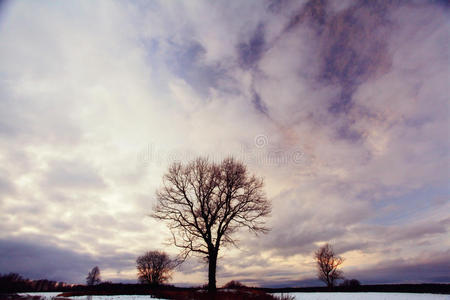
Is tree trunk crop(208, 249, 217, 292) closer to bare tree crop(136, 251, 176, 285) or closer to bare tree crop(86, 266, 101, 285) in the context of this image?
bare tree crop(136, 251, 176, 285)

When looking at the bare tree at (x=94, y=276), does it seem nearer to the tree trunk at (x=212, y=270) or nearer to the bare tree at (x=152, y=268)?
the bare tree at (x=152, y=268)

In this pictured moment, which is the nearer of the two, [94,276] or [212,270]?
[212,270]

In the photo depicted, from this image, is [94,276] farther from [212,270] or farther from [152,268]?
[212,270]

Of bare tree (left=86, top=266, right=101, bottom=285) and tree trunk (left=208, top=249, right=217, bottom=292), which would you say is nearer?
tree trunk (left=208, top=249, right=217, bottom=292)

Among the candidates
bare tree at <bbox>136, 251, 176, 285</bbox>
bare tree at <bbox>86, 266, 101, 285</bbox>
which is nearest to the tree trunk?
bare tree at <bbox>136, 251, 176, 285</bbox>

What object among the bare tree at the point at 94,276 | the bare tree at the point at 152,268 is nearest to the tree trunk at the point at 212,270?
the bare tree at the point at 152,268

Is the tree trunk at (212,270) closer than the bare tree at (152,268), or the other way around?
the tree trunk at (212,270)

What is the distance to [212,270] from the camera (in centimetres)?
1791

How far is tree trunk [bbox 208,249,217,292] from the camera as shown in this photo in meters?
17.3

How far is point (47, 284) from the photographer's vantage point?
47.5m

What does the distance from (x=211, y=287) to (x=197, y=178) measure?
9078mm

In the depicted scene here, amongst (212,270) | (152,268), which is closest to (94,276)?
(152,268)

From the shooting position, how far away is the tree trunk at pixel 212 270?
56.9ft

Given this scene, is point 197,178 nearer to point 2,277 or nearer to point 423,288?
point 2,277
